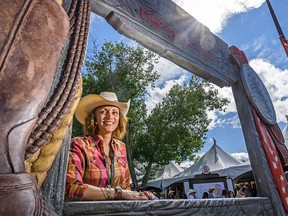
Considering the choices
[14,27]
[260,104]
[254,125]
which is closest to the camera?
[14,27]

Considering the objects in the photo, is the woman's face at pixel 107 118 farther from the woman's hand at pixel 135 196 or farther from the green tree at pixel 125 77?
the green tree at pixel 125 77

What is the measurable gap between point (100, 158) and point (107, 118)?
0.41 metres

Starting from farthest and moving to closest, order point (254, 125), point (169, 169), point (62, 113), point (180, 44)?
point (169, 169) < point (254, 125) < point (180, 44) < point (62, 113)

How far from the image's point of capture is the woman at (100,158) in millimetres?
1010

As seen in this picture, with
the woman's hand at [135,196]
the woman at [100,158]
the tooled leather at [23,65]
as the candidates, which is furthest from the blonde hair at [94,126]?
the tooled leather at [23,65]

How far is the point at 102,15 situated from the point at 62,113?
954 millimetres

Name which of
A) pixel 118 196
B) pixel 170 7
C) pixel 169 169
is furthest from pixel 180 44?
pixel 169 169

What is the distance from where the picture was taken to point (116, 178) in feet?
4.85

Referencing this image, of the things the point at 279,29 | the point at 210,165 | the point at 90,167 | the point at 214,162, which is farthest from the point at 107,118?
the point at 214,162

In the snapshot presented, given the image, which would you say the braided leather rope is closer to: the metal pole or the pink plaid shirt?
the pink plaid shirt

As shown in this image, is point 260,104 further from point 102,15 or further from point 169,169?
point 169,169

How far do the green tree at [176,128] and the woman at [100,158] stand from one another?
806cm

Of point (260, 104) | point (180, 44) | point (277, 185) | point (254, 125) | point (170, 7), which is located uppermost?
point (170, 7)

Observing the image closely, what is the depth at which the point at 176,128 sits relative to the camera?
398 inches
